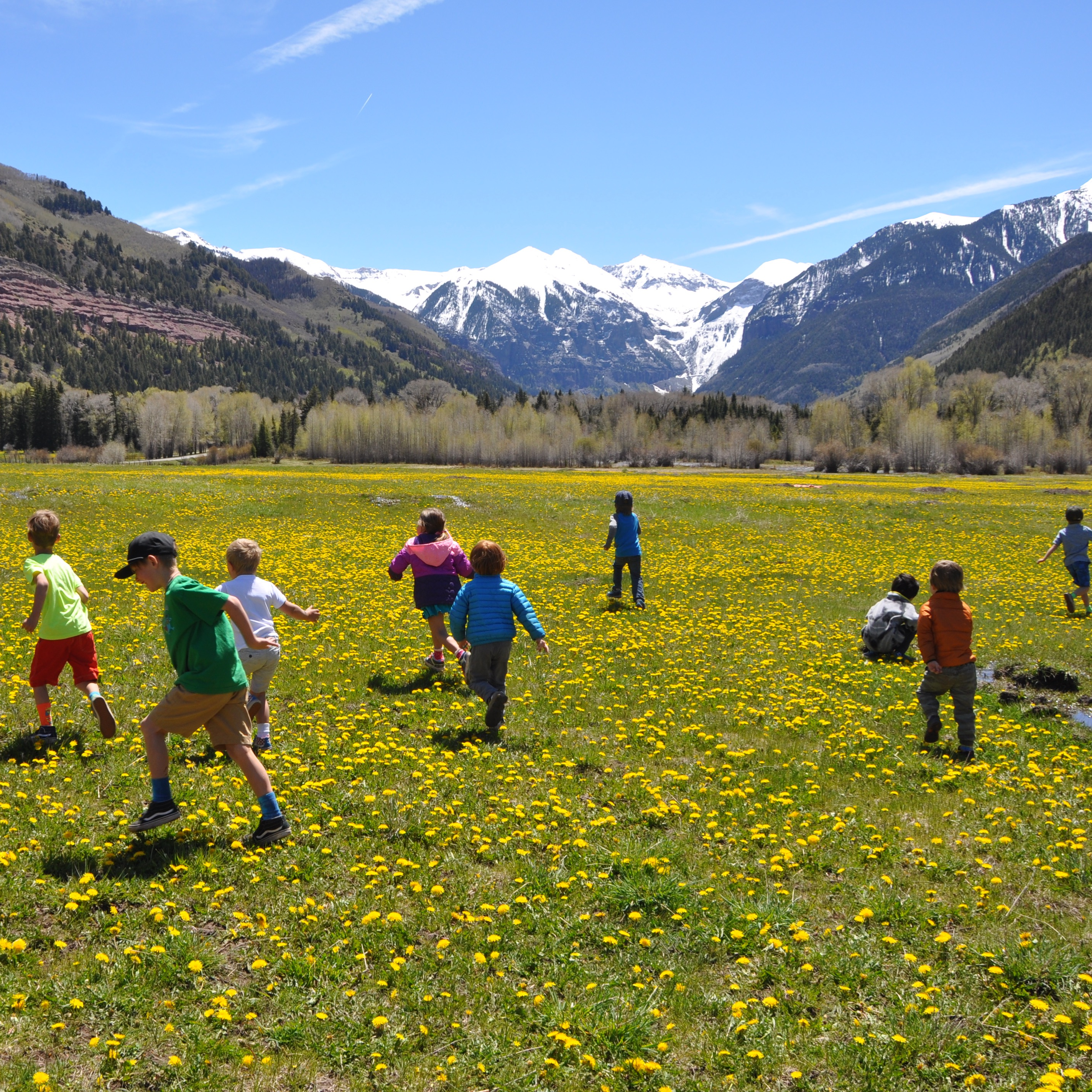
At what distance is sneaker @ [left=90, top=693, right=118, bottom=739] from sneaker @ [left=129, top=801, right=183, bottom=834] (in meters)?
2.53

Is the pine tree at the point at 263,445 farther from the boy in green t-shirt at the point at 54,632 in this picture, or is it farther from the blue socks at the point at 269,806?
the blue socks at the point at 269,806

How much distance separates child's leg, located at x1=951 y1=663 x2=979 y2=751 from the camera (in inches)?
418

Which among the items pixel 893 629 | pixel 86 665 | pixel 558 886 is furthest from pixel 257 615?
pixel 893 629

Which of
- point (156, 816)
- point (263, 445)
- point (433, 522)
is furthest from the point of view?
point (263, 445)

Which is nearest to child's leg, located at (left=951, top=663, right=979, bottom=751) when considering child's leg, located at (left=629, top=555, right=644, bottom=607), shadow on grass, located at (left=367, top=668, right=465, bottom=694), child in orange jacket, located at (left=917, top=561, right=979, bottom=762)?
child in orange jacket, located at (left=917, top=561, right=979, bottom=762)

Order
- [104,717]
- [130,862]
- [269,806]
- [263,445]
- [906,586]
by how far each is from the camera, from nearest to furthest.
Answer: [130,862] → [269,806] → [104,717] → [906,586] → [263,445]

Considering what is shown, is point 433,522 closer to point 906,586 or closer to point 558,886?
point 558,886

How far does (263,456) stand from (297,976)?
167786 millimetres

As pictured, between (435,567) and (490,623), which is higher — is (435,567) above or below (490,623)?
above

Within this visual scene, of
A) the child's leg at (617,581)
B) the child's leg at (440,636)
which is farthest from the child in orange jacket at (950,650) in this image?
the child's leg at (617,581)

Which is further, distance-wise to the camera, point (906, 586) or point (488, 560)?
point (906, 586)

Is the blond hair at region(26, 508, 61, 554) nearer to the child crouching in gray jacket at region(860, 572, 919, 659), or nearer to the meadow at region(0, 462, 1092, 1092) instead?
the meadow at region(0, 462, 1092, 1092)

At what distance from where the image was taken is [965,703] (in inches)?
419

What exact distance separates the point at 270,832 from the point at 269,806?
25cm
